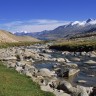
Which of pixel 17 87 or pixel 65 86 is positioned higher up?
pixel 17 87

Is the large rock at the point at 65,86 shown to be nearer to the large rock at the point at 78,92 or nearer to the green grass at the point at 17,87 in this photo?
the large rock at the point at 78,92

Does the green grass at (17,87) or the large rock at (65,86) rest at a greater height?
the green grass at (17,87)

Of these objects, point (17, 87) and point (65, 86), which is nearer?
point (17, 87)

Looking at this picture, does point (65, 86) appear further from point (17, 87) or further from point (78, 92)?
point (17, 87)

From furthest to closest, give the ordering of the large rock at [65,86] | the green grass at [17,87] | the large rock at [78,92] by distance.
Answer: the large rock at [65,86] < the large rock at [78,92] < the green grass at [17,87]

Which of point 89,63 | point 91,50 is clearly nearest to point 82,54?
point 91,50

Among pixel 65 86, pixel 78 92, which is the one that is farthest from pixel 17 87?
pixel 65 86

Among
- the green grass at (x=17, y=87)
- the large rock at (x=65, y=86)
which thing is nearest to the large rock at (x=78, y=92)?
the large rock at (x=65, y=86)

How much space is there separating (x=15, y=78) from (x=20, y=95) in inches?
271

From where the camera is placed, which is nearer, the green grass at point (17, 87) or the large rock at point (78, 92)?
the green grass at point (17, 87)

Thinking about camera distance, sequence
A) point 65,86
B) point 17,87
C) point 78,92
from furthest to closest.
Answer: point 65,86 < point 78,92 < point 17,87

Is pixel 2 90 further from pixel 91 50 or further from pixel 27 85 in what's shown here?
pixel 91 50

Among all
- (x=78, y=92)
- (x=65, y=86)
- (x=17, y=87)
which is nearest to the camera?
(x=17, y=87)

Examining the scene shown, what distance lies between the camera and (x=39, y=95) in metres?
21.7
